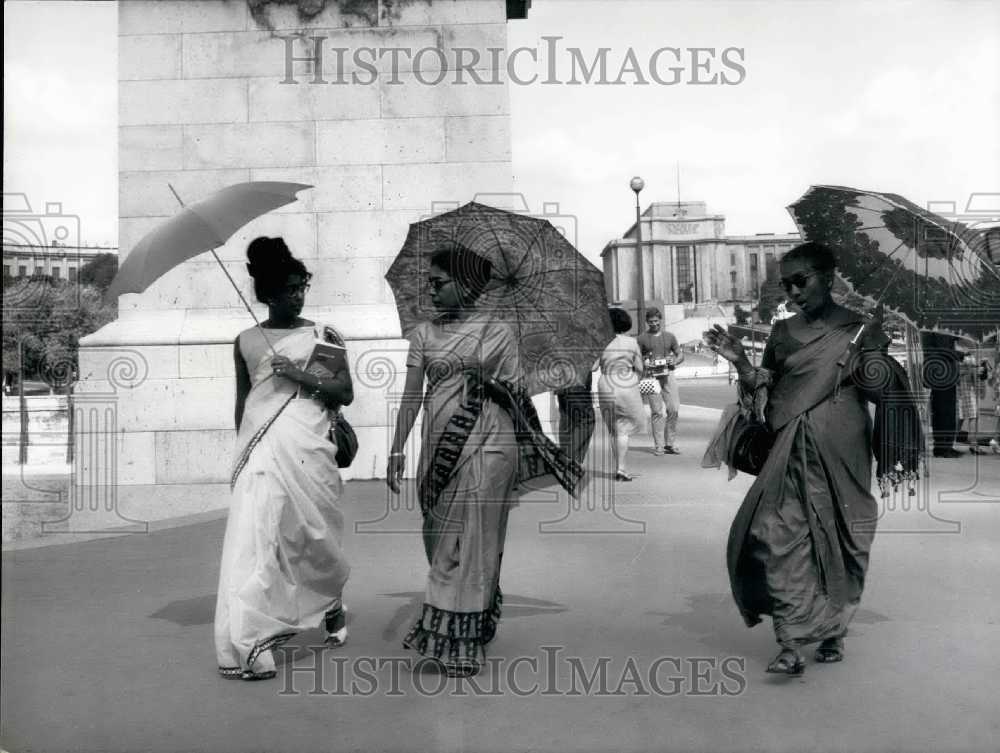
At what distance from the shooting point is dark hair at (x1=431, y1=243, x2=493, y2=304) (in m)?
5.24

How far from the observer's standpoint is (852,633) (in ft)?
18.6

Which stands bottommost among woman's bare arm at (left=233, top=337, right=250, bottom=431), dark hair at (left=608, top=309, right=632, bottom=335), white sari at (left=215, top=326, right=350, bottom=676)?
white sari at (left=215, top=326, right=350, bottom=676)

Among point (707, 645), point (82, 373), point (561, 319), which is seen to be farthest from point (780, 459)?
point (82, 373)

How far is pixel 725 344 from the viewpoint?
5.48 m

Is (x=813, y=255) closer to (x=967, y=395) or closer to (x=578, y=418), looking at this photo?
(x=578, y=418)

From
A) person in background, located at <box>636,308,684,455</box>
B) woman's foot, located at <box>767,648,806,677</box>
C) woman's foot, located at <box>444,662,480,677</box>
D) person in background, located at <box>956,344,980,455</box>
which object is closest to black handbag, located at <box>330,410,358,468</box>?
woman's foot, located at <box>444,662,480,677</box>

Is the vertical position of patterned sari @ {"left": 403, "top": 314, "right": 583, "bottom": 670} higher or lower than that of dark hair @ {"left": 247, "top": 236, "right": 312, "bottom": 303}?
lower

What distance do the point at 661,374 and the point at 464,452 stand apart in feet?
30.1

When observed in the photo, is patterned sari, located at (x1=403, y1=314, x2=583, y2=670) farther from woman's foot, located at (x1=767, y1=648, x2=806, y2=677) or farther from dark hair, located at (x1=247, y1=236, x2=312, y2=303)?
woman's foot, located at (x1=767, y1=648, x2=806, y2=677)

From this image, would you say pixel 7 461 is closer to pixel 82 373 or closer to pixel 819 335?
pixel 82 373

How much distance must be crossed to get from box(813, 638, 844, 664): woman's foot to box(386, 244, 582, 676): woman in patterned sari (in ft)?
4.87

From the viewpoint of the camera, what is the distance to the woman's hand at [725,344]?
17.7 ft

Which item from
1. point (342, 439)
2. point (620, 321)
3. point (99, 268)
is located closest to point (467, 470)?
point (342, 439)

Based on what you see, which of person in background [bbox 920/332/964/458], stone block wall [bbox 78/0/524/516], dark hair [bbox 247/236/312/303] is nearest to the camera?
dark hair [bbox 247/236/312/303]
